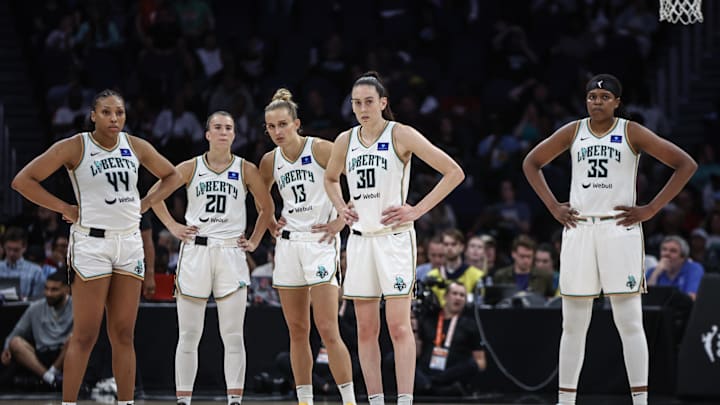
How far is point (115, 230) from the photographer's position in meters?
7.91

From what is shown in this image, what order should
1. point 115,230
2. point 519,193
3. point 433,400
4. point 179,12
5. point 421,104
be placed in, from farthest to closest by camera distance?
point 179,12 → point 421,104 → point 519,193 → point 433,400 → point 115,230

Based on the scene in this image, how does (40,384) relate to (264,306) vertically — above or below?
below

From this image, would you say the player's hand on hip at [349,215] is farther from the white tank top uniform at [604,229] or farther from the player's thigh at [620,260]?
the player's thigh at [620,260]

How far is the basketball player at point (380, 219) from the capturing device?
7.61 metres

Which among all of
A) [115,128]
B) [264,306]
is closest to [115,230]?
[115,128]

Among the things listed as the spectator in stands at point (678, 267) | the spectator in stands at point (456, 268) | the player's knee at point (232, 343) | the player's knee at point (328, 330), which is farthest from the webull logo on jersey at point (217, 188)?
the spectator in stands at point (678, 267)

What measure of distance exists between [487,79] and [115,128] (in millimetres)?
9731

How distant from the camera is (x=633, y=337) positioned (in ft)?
25.6

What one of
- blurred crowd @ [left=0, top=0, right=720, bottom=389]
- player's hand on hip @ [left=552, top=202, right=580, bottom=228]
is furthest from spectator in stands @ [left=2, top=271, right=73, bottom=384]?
player's hand on hip @ [left=552, top=202, right=580, bottom=228]

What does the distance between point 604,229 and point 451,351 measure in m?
3.54

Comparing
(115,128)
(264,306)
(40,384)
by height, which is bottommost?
(40,384)

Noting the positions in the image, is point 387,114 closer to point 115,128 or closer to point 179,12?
point 115,128

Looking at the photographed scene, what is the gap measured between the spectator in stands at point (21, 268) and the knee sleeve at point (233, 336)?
419cm

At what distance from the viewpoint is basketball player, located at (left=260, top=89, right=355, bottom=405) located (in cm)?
827
